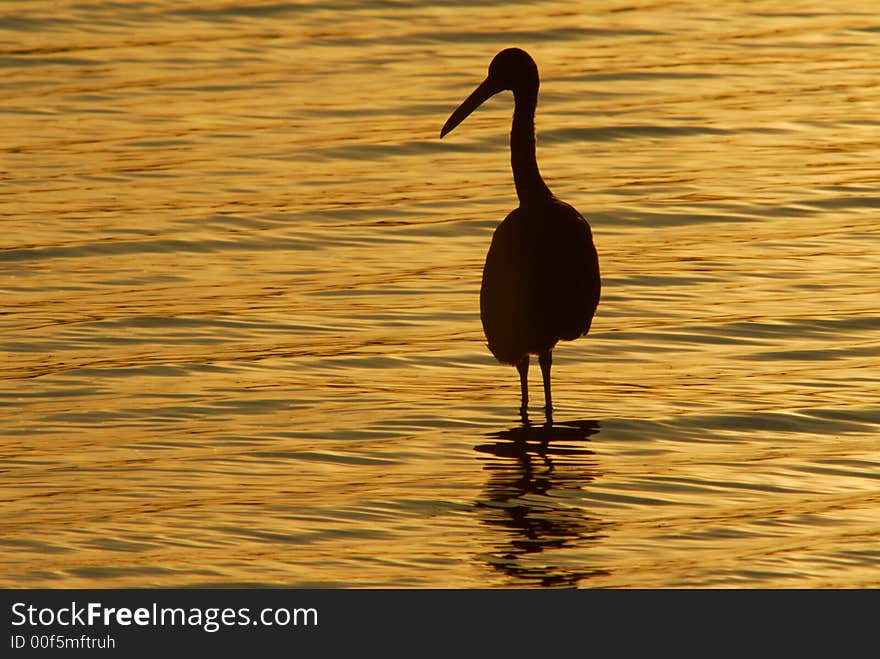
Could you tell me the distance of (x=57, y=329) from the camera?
11.3 metres

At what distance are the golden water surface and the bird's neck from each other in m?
1.04

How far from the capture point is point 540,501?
8617mm

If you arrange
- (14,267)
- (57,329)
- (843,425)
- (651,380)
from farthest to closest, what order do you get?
(14,267)
(57,329)
(651,380)
(843,425)

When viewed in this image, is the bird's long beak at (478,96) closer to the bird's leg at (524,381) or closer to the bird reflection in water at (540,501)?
the bird's leg at (524,381)

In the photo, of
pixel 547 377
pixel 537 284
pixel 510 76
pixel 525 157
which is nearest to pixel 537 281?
pixel 537 284

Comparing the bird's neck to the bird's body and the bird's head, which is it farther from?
the bird's body

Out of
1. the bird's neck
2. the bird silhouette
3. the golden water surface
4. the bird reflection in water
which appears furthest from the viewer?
the bird's neck

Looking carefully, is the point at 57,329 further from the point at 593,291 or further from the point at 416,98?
the point at 416,98

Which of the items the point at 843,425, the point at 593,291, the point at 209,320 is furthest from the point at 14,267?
the point at 843,425

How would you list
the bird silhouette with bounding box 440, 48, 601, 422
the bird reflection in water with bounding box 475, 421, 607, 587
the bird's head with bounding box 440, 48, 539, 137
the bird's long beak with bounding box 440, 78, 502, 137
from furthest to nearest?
1. the bird's long beak with bounding box 440, 78, 502, 137
2. the bird's head with bounding box 440, 48, 539, 137
3. the bird silhouette with bounding box 440, 48, 601, 422
4. the bird reflection in water with bounding box 475, 421, 607, 587

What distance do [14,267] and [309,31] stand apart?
23.5 ft

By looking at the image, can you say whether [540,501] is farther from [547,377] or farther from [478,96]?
[478,96]

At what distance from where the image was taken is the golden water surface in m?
8.20

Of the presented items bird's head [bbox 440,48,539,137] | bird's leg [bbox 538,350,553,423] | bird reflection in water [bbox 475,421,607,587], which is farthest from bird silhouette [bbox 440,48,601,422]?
bird's head [bbox 440,48,539,137]
